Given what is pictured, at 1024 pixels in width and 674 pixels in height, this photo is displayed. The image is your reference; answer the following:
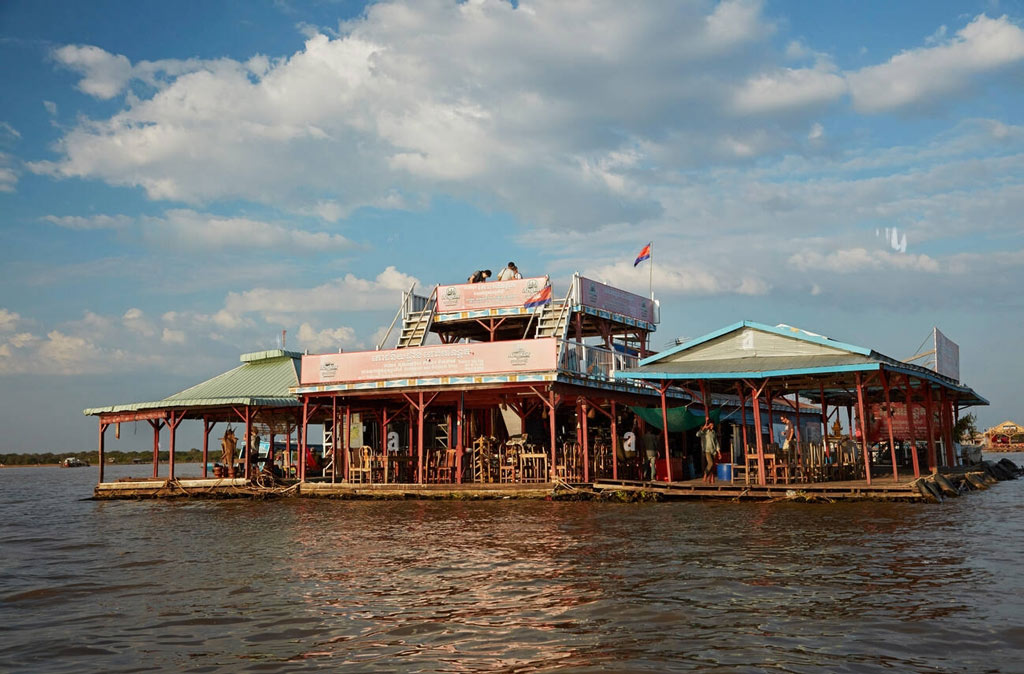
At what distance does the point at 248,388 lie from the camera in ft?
119

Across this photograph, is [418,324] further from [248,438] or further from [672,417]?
[672,417]

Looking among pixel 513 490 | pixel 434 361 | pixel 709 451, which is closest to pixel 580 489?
pixel 513 490

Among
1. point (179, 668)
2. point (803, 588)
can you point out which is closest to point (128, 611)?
point (179, 668)

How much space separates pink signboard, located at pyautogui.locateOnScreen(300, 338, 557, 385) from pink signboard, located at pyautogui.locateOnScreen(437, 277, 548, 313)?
5030mm

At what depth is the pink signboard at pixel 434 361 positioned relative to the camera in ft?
87.9

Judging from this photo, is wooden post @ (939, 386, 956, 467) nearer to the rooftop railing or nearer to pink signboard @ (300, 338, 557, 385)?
the rooftop railing

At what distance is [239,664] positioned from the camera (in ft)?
28.0

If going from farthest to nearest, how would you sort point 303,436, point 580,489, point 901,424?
point 901,424, point 303,436, point 580,489

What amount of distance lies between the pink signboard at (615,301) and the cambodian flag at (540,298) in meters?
1.16

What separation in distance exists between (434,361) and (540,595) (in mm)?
17384

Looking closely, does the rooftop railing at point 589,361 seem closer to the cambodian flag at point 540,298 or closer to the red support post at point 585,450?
the red support post at point 585,450

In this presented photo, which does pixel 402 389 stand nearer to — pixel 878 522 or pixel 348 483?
pixel 348 483

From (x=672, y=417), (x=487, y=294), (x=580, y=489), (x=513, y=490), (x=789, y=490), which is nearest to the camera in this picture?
(x=789, y=490)

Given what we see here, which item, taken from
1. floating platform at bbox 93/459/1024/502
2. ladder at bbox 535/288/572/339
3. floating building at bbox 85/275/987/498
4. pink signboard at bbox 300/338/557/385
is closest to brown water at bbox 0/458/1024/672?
floating platform at bbox 93/459/1024/502
